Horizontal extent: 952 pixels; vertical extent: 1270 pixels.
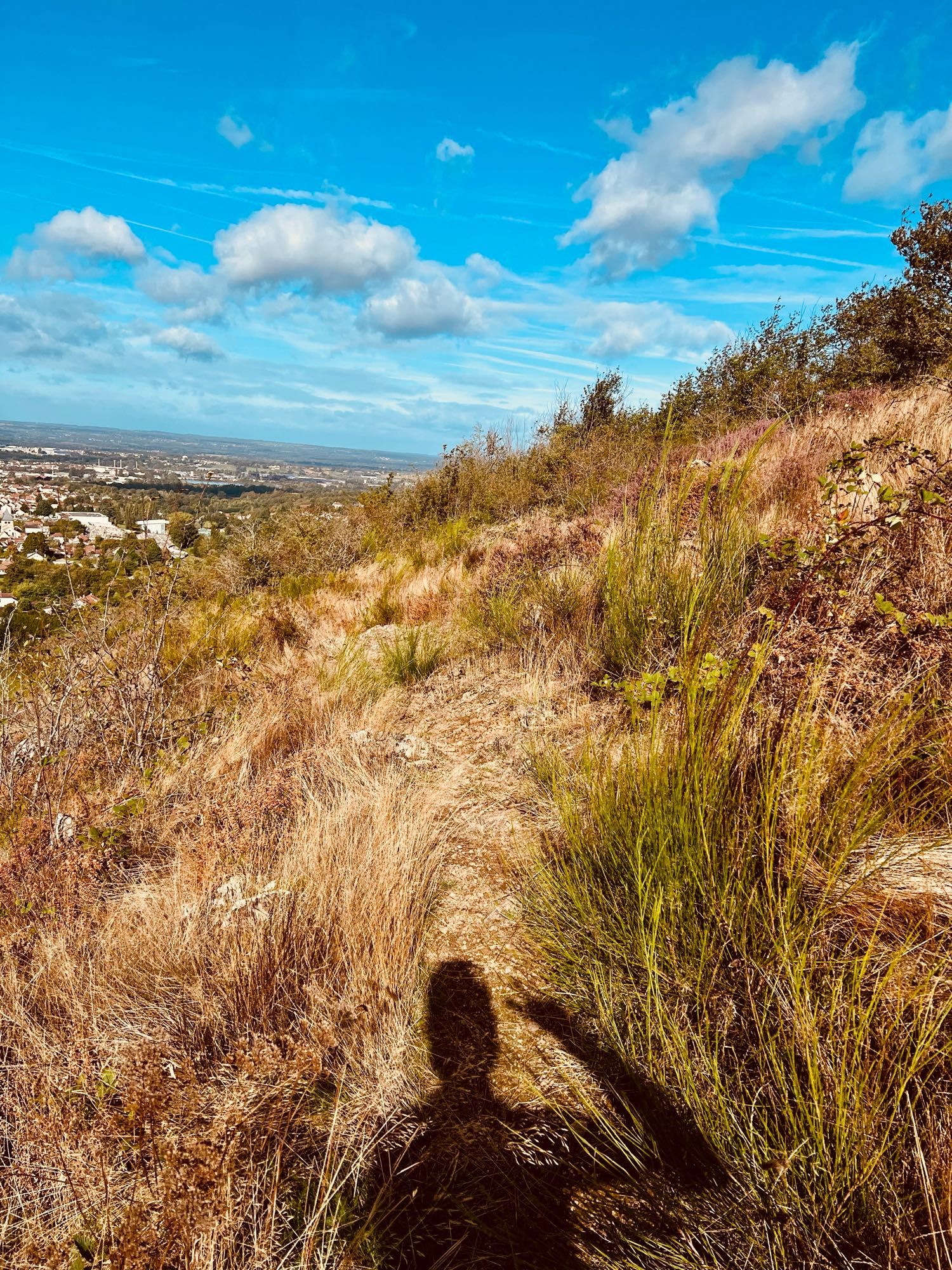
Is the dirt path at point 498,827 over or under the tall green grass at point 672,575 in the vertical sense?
under

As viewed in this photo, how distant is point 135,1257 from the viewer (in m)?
1.01

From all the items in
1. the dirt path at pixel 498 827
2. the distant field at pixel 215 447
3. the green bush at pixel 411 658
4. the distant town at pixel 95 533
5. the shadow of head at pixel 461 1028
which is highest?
the distant field at pixel 215 447

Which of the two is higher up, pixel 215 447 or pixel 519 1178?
pixel 215 447

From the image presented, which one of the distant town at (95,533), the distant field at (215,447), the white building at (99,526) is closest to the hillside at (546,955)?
the distant town at (95,533)

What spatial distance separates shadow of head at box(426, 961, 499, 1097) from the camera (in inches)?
56.4

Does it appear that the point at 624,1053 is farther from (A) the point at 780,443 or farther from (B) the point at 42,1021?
(A) the point at 780,443

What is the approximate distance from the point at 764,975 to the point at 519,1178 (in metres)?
0.69

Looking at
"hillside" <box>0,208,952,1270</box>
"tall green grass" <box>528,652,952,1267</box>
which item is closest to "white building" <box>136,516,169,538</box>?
"hillside" <box>0,208,952,1270</box>

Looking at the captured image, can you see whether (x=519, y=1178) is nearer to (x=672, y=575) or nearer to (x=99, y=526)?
(x=672, y=575)

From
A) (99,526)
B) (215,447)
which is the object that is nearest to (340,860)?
(99,526)

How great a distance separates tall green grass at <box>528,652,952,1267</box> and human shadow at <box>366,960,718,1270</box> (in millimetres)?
22

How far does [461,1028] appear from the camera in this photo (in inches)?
61.5

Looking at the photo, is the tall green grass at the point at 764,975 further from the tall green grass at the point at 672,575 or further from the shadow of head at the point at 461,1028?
the tall green grass at the point at 672,575

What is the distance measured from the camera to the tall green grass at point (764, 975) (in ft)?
3.13
